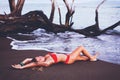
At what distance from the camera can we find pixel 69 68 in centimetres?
452

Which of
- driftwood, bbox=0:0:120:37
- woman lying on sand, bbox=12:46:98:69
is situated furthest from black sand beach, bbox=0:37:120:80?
driftwood, bbox=0:0:120:37

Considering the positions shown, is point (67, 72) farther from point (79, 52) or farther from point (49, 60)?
point (79, 52)

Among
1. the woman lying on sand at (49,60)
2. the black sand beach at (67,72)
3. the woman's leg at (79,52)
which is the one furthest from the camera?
the woman's leg at (79,52)

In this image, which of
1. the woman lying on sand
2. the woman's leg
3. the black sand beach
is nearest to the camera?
the black sand beach

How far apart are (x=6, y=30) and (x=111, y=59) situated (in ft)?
11.3

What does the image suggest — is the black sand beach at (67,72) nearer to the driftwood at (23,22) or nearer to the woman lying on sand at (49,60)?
the woman lying on sand at (49,60)

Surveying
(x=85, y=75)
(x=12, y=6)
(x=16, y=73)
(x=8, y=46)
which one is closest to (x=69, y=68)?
(x=85, y=75)

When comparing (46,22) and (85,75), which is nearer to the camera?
(85,75)

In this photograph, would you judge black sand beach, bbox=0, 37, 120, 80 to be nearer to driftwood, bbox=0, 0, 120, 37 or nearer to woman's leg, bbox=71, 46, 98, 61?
woman's leg, bbox=71, 46, 98, 61

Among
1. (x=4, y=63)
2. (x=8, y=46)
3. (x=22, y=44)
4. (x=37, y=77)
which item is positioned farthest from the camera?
(x=22, y=44)

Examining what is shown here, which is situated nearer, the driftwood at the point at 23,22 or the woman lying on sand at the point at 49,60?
the woman lying on sand at the point at 49,60

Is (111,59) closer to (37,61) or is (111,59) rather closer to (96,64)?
(96,64)

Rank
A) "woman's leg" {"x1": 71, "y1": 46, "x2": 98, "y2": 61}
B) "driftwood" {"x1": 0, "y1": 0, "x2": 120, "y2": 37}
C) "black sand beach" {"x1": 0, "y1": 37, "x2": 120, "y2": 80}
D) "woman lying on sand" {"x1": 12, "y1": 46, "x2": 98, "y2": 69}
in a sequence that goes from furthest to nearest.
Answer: "driftwood" {"x1": 0, "y1": 0, "x2": 120, "y2": 37}
"woman's leg" {"x1": 71, "y1": 46, "x2": 98, "y2": 61}
"woman lying on sand" {"x1": 12, "y1": 46, "x2": 98, "y2": 69}
"black sand beach" {"x1": 0, "y1": 37, "x2": 120, "y2": 80}

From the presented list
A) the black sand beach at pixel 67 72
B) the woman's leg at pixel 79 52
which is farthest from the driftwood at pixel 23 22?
the woman's leg at pixel 79 52
